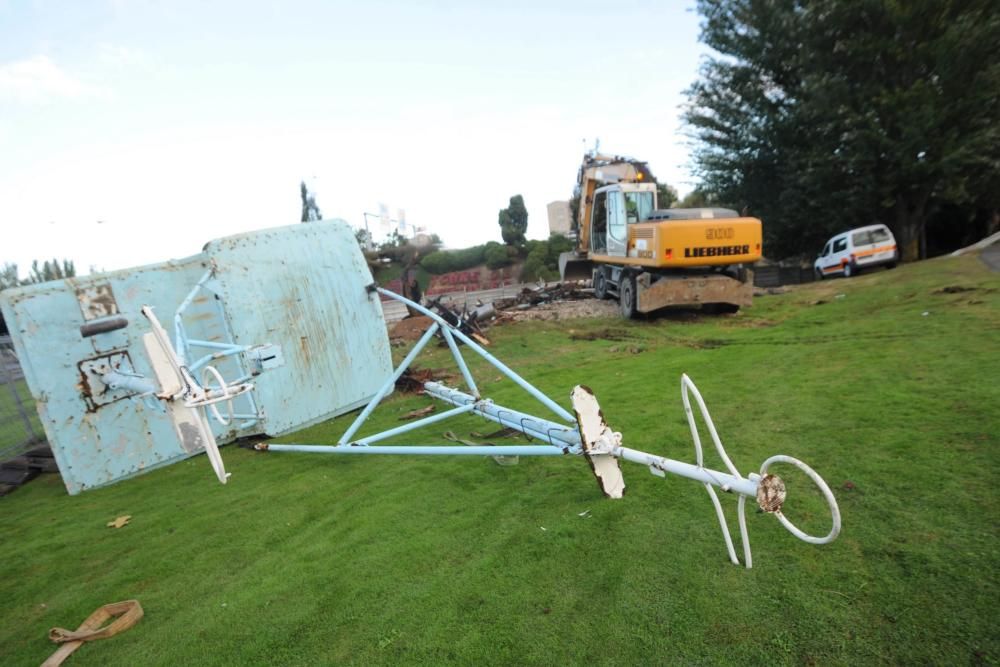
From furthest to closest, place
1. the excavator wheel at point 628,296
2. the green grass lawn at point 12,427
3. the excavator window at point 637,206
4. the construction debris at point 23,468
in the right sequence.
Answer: the excavator window at point 637,206 < the excavator wheel at point 628,296 < the green grass lawn at point 12,427 < the construction debris at point 23,468

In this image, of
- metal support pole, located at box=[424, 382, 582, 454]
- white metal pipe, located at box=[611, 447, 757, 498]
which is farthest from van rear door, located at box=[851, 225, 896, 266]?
white metal pipe, located at box=[611, 447, 757, 498]

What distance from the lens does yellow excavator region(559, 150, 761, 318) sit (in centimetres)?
942

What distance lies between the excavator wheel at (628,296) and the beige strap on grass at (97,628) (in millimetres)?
9470

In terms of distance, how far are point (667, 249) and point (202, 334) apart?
294 inches

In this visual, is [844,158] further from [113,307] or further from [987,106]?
[113,307]

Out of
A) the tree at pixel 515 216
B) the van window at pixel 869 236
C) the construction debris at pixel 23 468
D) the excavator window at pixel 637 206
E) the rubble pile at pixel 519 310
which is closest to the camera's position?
the construction debris at pixel 23 468

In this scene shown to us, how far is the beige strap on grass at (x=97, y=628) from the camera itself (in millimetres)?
2633

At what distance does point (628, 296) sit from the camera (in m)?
11.1

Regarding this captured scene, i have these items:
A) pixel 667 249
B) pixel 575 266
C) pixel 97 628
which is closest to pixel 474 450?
pixel 97 628

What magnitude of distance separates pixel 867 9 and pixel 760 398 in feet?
53.2

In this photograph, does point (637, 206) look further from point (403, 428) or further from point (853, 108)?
point (853, 108)

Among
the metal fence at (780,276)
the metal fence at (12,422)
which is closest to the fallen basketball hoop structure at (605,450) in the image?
the metal fence at (12,422)

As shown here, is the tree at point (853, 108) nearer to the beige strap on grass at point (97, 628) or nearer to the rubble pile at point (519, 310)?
the rubble pile at point (519, 310)

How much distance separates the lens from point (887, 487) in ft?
9.84
